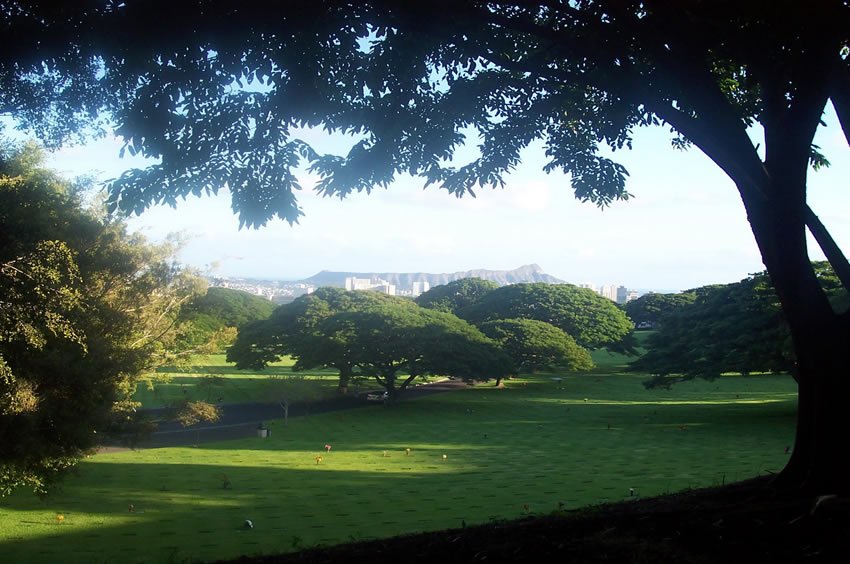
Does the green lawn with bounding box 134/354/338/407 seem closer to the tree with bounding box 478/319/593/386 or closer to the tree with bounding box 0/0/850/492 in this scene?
the tree with bounding box 478/319/593/386

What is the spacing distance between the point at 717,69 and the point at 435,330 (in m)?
25.4

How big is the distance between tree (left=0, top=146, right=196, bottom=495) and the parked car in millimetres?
18219

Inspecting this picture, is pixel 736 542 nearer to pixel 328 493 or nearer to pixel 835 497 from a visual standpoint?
pixel 835 497

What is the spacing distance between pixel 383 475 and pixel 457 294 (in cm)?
4581

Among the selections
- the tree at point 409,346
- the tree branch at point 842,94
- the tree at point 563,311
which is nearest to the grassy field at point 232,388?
the tree at point 409,346

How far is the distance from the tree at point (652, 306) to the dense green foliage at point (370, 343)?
119 ft

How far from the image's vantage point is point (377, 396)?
112 feet

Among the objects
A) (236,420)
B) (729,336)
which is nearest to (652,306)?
(729,336)

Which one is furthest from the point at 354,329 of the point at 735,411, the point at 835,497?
the point at 835,497

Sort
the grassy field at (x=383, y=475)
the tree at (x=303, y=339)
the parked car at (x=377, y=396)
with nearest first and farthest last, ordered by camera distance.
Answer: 1. the grassy field at (x=383, y=475)
2. the tree at (x=303, y=339)
3. the parked car at (x=377, y=396)

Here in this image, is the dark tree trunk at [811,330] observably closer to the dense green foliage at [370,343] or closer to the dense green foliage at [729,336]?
the dense green foliage at [729,336]

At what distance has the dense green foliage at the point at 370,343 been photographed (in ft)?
102

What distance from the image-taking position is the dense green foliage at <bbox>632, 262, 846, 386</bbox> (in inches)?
945

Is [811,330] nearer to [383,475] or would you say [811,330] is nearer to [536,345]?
[383,475]
